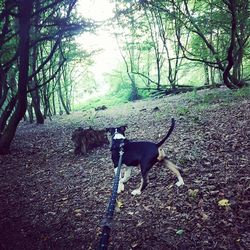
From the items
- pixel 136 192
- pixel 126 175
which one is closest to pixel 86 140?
pixel 126 175

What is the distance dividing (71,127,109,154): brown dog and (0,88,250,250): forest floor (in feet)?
1.17

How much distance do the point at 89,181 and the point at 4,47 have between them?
23.0 feet

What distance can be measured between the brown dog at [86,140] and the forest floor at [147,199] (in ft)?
1.17

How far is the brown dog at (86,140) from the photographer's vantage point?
8914mm

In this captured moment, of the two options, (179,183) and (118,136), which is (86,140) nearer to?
(118,136)

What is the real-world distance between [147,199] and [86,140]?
14.2ft

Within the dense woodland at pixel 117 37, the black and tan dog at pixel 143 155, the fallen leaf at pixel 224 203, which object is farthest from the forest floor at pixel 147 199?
the dense woodland at pixel 117 37

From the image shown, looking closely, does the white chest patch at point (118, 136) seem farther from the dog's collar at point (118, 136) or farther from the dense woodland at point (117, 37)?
the dense woodland at point (117, 37)

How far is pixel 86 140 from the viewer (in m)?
8.98

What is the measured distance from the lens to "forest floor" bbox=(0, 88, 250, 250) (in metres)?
3.94

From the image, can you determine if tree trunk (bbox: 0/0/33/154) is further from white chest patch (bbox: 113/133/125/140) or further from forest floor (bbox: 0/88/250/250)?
white chest patch (bbox: 113/133/125/140)

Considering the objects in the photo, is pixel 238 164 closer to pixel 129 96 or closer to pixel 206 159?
pixel 206 159

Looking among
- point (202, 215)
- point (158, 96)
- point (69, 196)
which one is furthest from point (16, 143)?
point (158, 96)

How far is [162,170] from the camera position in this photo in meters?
6.15
